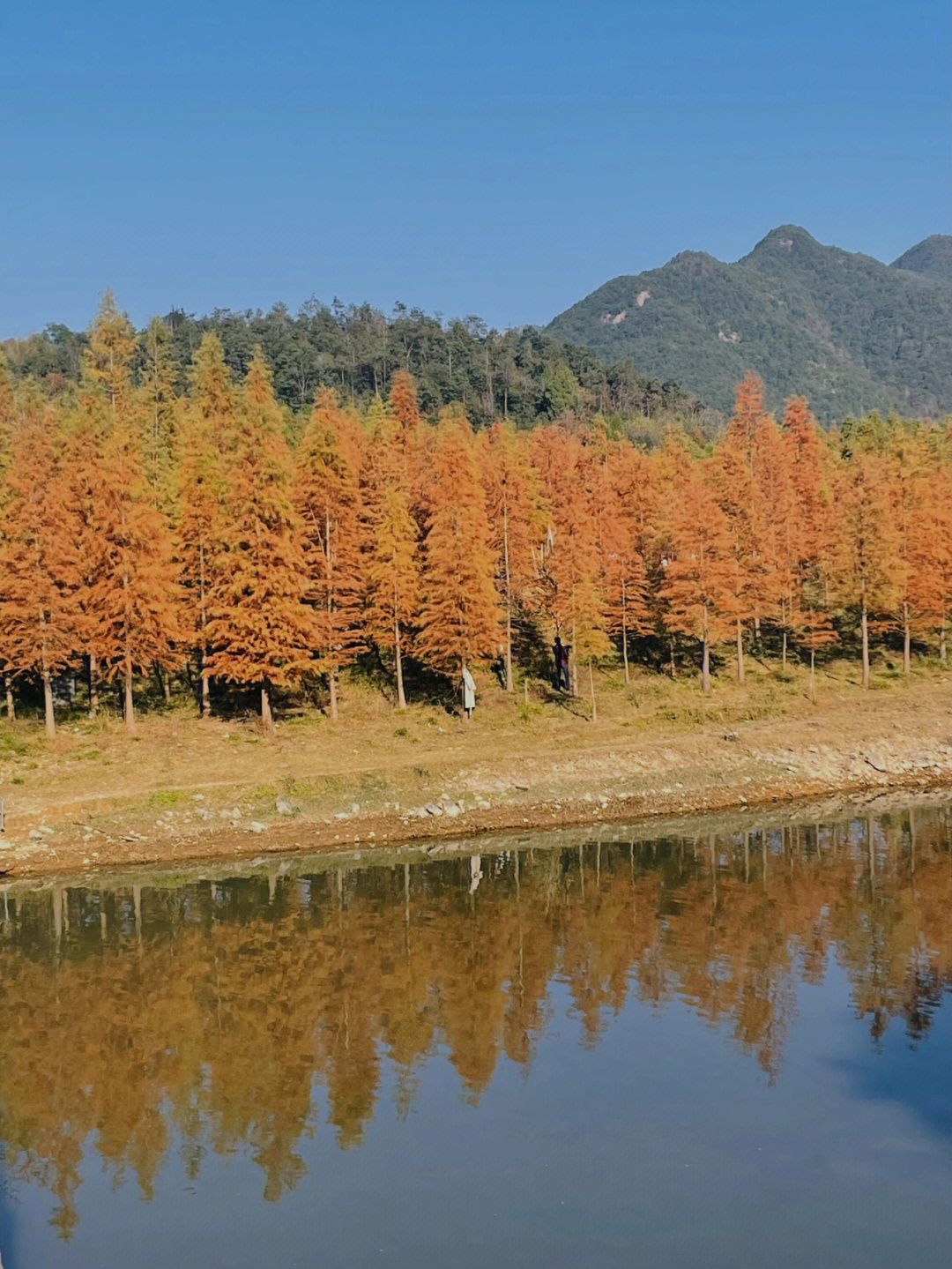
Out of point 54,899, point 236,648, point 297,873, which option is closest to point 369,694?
point 236,648

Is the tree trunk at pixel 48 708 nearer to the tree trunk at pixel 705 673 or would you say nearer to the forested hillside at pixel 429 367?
the tree trunk at pixel 705 673

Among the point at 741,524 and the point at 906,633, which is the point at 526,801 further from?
the point at 906,633

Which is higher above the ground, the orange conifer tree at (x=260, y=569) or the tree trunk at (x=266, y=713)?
the orange conifer tree at (x=260, y=569)

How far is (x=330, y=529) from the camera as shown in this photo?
172 feet

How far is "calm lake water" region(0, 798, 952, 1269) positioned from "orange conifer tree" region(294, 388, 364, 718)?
17443 millimetres

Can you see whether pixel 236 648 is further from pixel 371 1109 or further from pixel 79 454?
pixel 371 1109

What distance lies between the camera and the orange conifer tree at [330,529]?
51.4m

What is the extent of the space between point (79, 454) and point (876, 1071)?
42512mm

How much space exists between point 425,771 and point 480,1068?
21592mm

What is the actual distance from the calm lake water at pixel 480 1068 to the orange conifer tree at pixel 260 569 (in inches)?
516

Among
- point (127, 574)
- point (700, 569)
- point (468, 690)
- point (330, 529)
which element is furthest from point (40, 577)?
point (700, 569)

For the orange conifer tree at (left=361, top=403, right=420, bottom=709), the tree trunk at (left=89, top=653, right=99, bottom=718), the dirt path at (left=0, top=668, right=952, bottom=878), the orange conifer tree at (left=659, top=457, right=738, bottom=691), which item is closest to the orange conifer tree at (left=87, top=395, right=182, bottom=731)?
the tree trunk at (left=89, top=653, right=99, bottom=718)

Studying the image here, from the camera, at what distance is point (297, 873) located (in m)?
35.6

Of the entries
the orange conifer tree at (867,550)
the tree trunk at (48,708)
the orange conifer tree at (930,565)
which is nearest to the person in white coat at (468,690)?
the tree trunk at (48,708)
